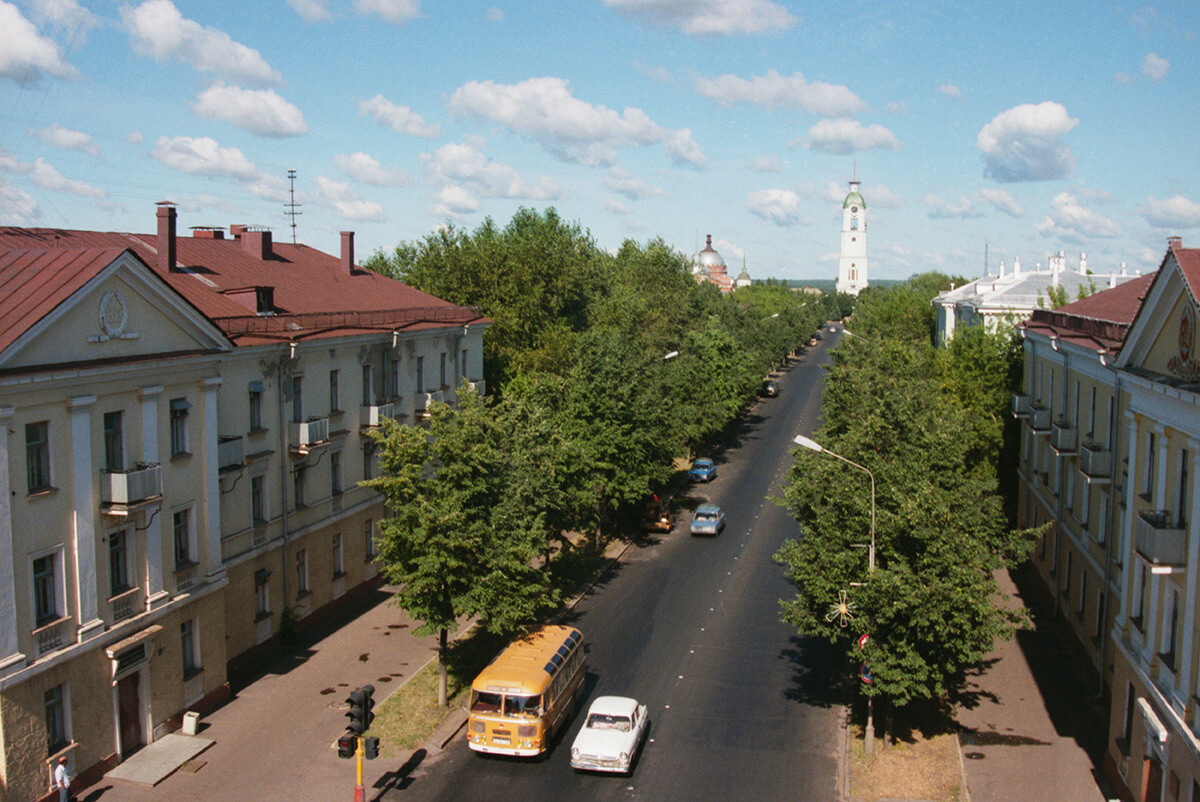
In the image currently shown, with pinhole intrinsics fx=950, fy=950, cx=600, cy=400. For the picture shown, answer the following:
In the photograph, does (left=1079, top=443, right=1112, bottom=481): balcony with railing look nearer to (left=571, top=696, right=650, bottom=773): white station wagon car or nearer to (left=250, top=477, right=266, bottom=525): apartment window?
(left=571, top=696, right=650, bottom=773): white station wagon car

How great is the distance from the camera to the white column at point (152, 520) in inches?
903

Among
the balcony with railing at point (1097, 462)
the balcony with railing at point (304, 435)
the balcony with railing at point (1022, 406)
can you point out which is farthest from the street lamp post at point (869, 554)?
the balcony with railing at point (1022, 406)

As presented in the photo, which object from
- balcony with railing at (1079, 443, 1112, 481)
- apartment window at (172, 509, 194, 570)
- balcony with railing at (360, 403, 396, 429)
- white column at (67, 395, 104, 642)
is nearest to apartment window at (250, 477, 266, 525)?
apartment window at (172, 509, 194, 570)

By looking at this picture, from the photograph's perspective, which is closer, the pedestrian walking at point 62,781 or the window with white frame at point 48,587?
the pedestrian walking at point 62,781

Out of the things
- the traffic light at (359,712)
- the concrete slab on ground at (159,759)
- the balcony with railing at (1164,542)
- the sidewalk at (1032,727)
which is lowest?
the sidewalk at (1032,727)

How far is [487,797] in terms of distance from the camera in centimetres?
2094

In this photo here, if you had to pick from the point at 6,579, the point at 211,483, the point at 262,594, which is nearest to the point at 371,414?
the point at 262,594

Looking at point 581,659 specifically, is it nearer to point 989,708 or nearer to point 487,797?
point 487,797

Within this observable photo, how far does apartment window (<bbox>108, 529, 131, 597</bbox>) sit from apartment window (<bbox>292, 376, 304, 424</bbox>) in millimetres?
8834

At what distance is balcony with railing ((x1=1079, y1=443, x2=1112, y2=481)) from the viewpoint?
25.8 metres

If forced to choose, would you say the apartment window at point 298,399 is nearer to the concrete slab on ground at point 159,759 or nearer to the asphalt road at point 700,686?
the concrete slab on ground at point 159,759

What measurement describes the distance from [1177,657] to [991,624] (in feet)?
11.4

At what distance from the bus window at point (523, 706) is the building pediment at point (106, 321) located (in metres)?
12.1

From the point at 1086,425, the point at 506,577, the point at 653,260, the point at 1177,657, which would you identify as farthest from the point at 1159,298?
the point at 653,260
